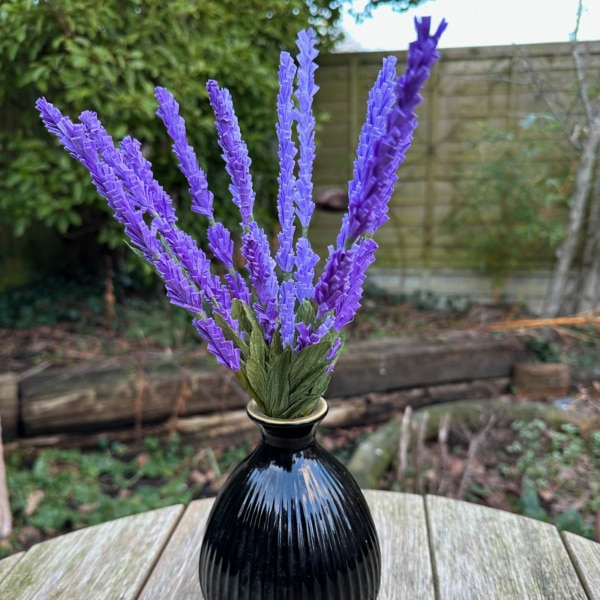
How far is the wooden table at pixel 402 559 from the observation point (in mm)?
866

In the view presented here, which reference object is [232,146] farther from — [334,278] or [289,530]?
[289,530]

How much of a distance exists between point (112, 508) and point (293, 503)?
1629 millimetres

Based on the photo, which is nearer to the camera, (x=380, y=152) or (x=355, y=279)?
(x=380, y=152)

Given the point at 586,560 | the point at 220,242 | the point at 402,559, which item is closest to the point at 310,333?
the point at 220,242

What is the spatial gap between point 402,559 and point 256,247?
0.66m

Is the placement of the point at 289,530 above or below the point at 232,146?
below

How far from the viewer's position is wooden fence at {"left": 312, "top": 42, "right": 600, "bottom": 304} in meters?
3.68

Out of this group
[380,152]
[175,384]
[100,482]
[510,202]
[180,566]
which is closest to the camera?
[380,152]

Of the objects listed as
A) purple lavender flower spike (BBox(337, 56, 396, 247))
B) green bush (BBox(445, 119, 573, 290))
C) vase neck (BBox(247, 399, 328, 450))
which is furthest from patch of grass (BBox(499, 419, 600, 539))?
purple lavender flower spike (BBox(337, 56, 396, 247))

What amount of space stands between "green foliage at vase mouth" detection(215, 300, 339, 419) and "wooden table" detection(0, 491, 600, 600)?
1.36ft

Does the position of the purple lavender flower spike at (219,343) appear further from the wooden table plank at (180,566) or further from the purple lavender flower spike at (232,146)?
the wooden table plank at (180,566)

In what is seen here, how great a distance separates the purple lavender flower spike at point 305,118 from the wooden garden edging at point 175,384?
1919mm

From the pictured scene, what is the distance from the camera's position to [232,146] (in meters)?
0.62

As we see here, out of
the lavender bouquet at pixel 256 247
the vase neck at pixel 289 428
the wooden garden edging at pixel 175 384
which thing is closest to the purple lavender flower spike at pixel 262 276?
the lavender bouquet at pixel 256 247
